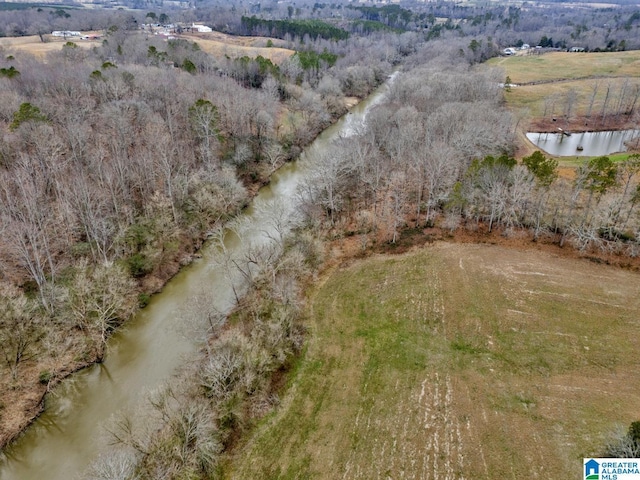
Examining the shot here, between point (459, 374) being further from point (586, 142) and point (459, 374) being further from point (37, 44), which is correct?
point (37, 44)

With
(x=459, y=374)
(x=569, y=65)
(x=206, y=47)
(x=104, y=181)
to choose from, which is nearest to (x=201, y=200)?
(x=104, y=181)

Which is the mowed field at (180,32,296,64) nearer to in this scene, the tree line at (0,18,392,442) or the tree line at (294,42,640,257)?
the tree line at (0,18,392,442)

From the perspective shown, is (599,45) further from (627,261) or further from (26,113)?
(26,113)

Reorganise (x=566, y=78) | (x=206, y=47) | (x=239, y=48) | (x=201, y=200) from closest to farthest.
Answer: (x=201, y=200)
(x=566, y=78)
(x=206, y=47)
(x=239, y=48)

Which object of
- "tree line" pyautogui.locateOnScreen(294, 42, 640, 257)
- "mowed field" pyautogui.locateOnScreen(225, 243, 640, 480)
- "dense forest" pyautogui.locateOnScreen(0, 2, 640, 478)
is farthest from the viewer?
"tree line" pyautogui.locateOnScreen(294, 42, 640, 257)

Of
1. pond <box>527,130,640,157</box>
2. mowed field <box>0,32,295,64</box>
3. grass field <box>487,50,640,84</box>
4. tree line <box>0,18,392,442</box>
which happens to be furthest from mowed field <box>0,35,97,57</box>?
grass field <box>487,50,640,84</box>

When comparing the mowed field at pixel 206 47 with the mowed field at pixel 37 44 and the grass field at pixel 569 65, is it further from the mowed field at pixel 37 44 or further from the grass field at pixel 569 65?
the grass field at pixel 569 65

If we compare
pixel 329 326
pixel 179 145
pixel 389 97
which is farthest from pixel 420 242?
pixel 389 97
